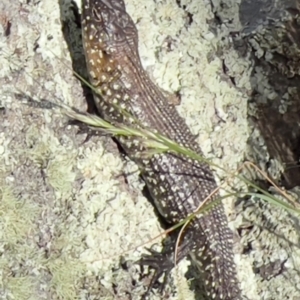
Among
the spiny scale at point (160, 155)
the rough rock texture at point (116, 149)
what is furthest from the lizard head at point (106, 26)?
the rough rock texture at point (116, 149)

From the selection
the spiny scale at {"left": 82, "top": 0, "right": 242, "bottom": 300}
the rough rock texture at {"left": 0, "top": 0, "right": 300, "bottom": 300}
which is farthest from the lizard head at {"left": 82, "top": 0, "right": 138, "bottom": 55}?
the rough rock texture at {"left": 0, "top": 0, "right": 300, "bottom": 300}

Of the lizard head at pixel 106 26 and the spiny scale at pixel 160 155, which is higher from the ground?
the lizard head at pixel 106 26

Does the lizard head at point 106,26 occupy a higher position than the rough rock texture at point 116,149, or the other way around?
the lizard head at point 106,26

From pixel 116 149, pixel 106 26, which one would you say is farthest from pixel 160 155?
pixel 106 26

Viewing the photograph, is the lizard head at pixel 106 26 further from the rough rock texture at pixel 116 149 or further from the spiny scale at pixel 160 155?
the rough rock texture at pixel 116 149

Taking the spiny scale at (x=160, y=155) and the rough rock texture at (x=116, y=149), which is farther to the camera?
the spiny scale at (x=160, y=155)
